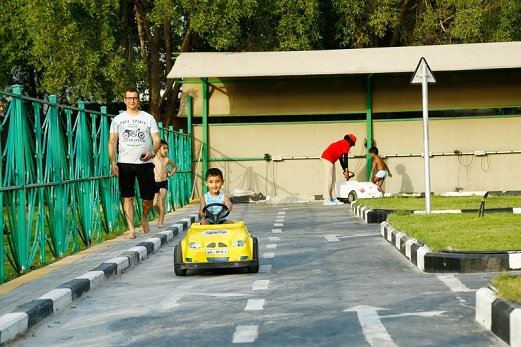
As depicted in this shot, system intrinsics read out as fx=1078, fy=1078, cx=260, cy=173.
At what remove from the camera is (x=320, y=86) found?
3384cm

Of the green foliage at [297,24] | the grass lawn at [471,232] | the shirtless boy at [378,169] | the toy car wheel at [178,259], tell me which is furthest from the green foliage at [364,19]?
the toy car wheel at [178,259]

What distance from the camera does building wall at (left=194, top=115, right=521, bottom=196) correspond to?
3325cm

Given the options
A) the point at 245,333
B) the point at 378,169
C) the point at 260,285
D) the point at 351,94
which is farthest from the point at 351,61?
the point at 245,333

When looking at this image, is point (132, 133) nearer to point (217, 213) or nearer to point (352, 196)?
point (217, 213)

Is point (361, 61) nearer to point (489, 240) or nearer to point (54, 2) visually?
point (54, 2)

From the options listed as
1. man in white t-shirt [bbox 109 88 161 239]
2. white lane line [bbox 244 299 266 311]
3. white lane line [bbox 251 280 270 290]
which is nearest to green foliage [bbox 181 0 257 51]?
man in white t-shirt [bbox 109 88 161 239]

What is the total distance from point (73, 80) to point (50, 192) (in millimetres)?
21697

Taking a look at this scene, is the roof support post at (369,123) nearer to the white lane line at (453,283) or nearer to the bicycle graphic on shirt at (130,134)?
the bicycle graphic on shirt at (130,134)

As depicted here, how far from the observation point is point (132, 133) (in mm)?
15867

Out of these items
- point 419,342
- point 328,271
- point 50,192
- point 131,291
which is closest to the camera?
point 419,342

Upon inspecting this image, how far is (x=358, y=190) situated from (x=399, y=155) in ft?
16.3

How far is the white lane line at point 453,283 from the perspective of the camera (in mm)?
9477

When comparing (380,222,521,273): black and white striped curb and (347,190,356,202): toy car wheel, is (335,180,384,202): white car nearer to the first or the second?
(347,190,356,202): toy car wheel

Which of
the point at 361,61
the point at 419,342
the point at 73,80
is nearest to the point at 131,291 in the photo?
the point at 419,342
